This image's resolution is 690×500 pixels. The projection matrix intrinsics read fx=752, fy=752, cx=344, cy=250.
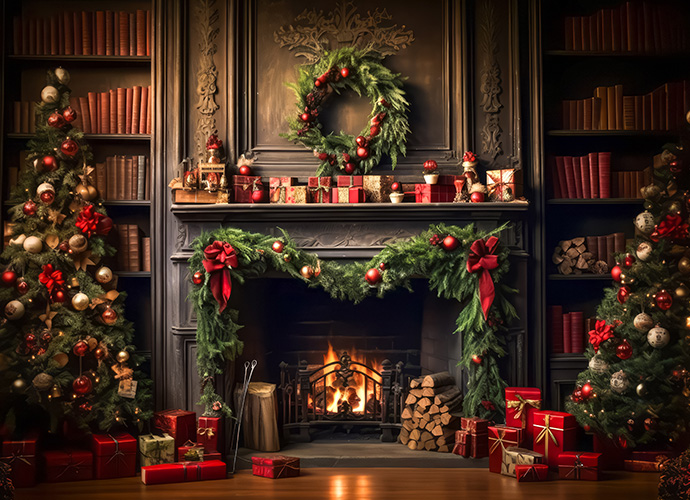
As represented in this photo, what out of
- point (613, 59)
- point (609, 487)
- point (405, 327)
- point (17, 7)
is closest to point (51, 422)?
point (405, 327)

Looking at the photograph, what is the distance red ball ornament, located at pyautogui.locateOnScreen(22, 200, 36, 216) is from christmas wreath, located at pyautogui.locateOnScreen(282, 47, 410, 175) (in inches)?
65.1

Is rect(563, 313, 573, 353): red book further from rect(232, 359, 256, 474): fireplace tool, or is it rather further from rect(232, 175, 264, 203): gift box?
rect(232, 175, 264, 203): gift box

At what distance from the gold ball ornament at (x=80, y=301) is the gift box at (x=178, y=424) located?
2.71 ft

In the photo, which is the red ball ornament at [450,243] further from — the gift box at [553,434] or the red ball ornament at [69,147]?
the red ball ornament at [69,147]

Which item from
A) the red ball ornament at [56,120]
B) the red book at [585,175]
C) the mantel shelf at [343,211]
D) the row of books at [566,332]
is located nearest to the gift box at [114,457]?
the mantel shelf at [343,211]

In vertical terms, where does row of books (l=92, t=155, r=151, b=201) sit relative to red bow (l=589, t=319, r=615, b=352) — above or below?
above

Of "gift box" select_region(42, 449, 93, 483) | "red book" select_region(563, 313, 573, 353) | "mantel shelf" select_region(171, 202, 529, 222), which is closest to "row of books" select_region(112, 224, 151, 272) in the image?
"mantel shelf" select_region(171, 202, 529, 222)

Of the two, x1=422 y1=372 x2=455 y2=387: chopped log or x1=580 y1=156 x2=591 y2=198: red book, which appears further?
x1=580 y1=156 x2=591 y2=198: red book

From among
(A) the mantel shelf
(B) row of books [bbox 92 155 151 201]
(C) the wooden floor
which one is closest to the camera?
(C) the wooden floor

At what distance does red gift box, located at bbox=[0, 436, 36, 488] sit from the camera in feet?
14.1

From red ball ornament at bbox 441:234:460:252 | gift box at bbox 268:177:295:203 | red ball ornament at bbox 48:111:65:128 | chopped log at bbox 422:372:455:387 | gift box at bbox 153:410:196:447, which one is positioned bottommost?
gift box at bbox 153:410:196:447

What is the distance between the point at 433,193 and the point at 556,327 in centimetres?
129

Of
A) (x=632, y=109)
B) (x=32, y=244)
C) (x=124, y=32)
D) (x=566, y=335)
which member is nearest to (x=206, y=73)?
(x=124, y=32)

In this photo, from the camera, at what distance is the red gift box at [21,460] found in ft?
14.1
